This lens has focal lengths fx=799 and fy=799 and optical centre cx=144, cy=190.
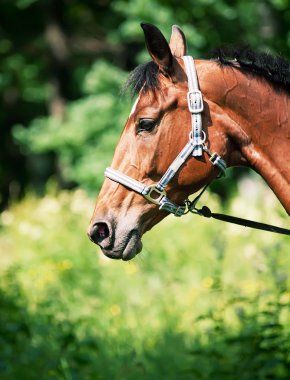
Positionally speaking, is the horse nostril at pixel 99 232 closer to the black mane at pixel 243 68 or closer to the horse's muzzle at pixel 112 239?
the horse's muzzle at pixel 112 239

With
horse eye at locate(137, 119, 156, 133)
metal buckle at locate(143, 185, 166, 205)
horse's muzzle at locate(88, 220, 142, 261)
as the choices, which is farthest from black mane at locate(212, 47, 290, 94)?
horse's muzzle at locate(88, 220, 142, 261)

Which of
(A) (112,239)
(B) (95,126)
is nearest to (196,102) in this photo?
(A) (112,239)

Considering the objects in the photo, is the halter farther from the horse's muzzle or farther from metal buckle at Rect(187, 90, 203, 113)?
the horse's muzzle

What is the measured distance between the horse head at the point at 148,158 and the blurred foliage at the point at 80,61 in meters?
2.06

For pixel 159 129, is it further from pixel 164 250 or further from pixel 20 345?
pixel 164 250

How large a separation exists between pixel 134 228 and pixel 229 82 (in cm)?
90

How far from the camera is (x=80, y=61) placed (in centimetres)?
2045

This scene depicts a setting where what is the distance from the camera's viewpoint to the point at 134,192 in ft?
13.4

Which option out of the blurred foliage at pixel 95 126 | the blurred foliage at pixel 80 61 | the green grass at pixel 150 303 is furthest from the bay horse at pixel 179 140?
the blurred foliage at pixel 95 126

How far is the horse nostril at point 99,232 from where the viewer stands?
4.05 metres

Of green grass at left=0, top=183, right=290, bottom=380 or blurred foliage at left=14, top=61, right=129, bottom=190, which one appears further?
blurred foliage at left=14, top=61, right=129, bottom=190

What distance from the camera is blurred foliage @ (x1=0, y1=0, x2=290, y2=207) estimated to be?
12.5 m

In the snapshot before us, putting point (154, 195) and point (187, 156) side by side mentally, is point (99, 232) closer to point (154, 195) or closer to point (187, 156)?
point (154, 195)

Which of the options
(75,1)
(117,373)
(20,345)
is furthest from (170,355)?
(75,1)
